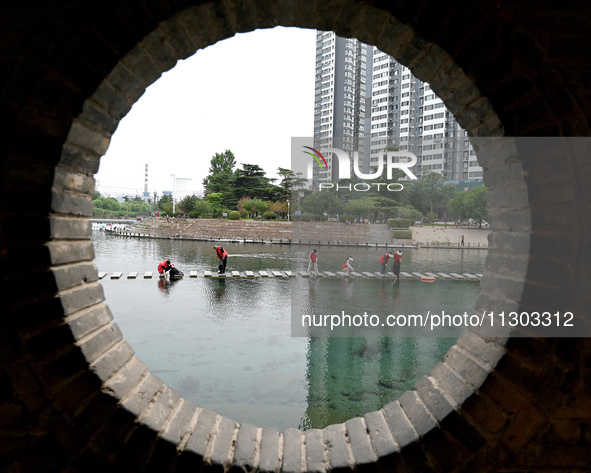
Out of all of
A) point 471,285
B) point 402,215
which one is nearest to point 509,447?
point 471,285

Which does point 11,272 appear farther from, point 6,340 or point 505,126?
point 505,126

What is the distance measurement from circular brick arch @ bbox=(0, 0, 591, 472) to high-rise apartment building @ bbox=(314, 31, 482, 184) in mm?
55128

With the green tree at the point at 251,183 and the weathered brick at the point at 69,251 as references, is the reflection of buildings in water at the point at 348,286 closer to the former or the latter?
the weathered brick at the point at 69,251

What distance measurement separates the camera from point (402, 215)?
130 feet

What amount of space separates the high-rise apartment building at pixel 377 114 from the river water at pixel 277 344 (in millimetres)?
45300

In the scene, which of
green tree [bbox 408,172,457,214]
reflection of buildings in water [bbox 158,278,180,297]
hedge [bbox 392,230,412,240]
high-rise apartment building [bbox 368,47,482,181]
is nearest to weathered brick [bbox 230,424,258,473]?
reflection of buildings in water [bbox 158,278,180,297]

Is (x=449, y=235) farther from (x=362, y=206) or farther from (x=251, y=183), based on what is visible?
(x=251, y=183)

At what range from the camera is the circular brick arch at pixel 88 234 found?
1804 millimetres

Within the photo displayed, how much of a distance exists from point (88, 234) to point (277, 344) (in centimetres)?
598

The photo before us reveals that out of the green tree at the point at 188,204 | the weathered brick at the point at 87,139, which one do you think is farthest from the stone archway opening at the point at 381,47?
the green tree at the point at 188,204

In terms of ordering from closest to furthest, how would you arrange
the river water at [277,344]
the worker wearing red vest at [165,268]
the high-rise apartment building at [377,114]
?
the river water at [277,344], the worker wearing red vest at [165,268], the high-rise apartment building at [377,114]

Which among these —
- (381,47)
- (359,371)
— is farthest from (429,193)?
(381,47)

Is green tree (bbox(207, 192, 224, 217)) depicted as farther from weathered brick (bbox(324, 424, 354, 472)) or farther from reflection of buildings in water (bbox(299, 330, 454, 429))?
weathered brick (bbox(324, 424, 354, 472))

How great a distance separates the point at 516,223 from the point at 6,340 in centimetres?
258
